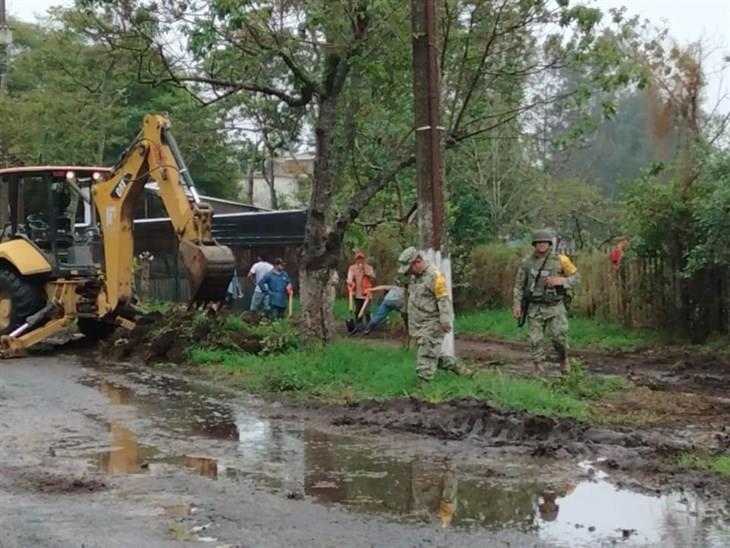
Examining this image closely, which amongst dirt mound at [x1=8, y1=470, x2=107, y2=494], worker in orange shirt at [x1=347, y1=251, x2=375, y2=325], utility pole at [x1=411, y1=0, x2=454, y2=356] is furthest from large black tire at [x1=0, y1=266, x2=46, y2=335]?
dirt mound at [x1=8, y1=470, x2=107, y2=494]

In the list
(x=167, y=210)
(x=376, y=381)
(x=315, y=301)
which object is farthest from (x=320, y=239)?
(x=376, y=381)

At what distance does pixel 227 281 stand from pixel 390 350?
245 cm

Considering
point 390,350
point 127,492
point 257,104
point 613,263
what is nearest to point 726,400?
point 390,350

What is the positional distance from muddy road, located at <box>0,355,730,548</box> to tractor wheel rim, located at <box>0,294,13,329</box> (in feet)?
18.7

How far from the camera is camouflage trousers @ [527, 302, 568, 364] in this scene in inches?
504

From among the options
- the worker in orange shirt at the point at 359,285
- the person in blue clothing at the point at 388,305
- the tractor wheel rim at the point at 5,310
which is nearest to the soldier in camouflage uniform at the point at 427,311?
the tractor wheel rim at the point at 5,310

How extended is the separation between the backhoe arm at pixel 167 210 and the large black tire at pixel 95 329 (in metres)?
1.49

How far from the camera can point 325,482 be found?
839 cm

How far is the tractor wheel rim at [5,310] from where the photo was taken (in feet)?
57.7

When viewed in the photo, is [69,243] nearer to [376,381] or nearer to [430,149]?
[376,381]

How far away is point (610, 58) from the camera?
14547 mm

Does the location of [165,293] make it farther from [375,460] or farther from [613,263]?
[375,460]

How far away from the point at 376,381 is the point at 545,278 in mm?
2343

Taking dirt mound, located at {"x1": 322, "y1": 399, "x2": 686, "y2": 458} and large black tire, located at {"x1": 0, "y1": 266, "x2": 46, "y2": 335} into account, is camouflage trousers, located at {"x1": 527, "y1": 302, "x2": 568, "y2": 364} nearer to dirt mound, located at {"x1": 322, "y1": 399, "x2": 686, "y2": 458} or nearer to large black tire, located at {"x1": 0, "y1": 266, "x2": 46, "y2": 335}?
Result: dirt mound, located at {"x1": 322, "y1": 399, "x2": 686, "y2": 458}
